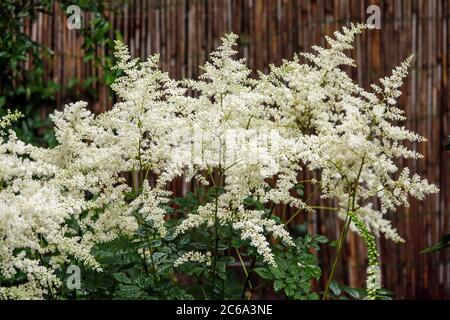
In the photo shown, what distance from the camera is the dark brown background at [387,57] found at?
→ 3.44 metres

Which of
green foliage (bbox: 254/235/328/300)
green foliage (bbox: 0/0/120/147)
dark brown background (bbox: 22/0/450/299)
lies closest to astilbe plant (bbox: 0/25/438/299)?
green foliage (bbox: 254/235/328/300)

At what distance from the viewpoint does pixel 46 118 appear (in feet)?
13.2

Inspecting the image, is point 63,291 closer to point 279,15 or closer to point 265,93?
point 265,93

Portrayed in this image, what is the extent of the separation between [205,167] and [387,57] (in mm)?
1914

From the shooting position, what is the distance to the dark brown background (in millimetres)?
3439

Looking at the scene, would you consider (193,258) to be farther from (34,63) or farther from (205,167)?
(34,63)

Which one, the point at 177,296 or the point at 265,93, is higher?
the point at 265,93

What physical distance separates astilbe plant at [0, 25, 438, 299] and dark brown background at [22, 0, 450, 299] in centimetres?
150

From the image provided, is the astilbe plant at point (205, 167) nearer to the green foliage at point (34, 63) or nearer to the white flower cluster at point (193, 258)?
the white flower cluster at point (193, 258)

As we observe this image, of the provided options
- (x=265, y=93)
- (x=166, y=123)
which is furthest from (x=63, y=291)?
(x=265, y=93)

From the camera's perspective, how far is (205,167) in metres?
1.83

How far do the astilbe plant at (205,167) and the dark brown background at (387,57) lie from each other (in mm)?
1503

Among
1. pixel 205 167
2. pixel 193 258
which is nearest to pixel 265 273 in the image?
pixel 193 258

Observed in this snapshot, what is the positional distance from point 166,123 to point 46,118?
7.76 ft
